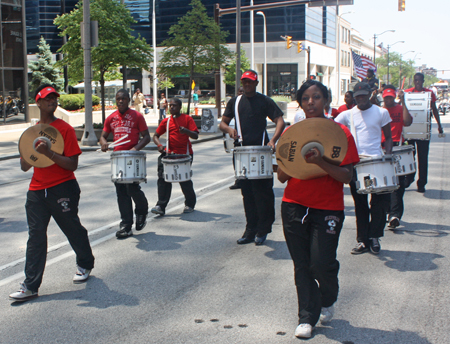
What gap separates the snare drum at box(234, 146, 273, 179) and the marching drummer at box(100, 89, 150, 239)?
159cm

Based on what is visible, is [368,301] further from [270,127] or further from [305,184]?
[270,127]

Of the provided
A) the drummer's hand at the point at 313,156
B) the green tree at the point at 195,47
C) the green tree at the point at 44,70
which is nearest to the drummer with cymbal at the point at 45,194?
the drummer's hand at the point at 313,156

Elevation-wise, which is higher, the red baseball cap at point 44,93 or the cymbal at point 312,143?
the red baseball cap at point 44,93

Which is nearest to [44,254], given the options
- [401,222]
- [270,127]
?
[401,222]

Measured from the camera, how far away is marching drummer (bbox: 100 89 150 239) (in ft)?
23.7

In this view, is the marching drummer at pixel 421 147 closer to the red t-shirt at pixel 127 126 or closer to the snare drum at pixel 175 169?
the snare drum at pixel 175 169

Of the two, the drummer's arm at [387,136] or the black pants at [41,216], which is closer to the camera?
the black pants at [41,216]

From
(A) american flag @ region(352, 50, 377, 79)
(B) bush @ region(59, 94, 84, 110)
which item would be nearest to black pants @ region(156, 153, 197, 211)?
(A) american flag @ region(352, 50, 377, 79)

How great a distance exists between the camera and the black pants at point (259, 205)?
21.9ft

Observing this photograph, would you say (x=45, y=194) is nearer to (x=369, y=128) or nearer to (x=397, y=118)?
A: (x=369, y=128)

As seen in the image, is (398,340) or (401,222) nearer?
(398,340)

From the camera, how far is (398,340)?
13.3 feet

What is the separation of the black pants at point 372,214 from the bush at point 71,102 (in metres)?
29.2

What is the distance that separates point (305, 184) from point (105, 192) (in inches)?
294
